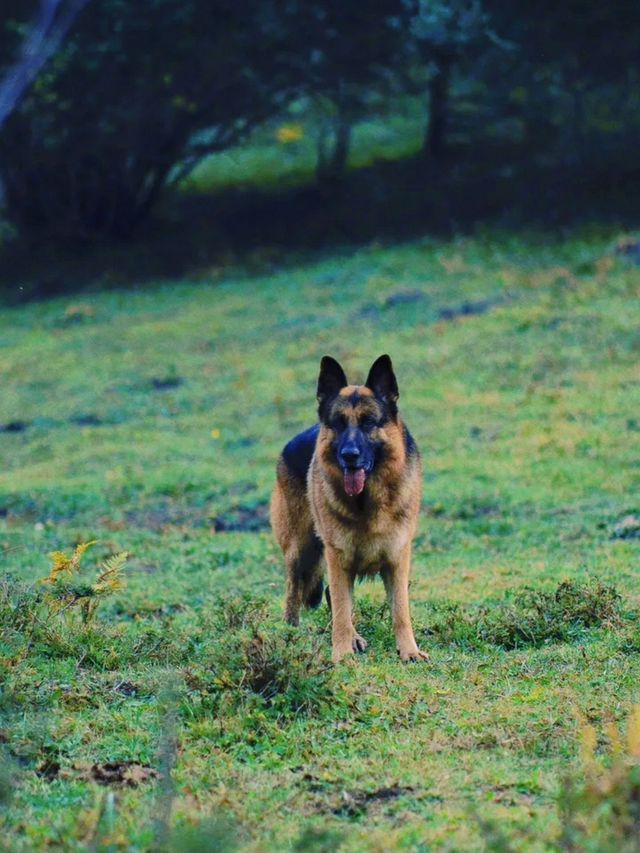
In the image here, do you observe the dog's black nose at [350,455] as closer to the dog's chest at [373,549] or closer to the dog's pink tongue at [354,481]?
the dog's pink tongue at [354,481]

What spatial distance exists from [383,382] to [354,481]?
2.14ft

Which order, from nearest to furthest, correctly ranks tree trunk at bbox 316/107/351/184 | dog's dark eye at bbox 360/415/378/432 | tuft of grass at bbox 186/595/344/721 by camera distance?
tuft of grass at bbox 186/595/344/721
dog's dark eye at bbox 360/415/378/432
tree trunk at bbox 316/107/351/184

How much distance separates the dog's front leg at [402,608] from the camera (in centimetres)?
779

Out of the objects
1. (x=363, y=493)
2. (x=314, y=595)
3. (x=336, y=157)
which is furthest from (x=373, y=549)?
(x=336, y=157)

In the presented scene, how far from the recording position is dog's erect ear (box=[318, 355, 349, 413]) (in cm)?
828

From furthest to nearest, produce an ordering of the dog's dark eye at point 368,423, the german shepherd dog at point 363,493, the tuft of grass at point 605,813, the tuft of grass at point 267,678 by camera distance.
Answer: the dog's dark eye at point 368,423, the german shepherd dog at point 363,493, the tuft of grass at point 267,678, the tuft of grass at point 605,813

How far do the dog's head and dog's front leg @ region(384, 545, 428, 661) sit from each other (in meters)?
0.53

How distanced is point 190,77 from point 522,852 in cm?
2647

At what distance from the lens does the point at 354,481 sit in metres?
8.03

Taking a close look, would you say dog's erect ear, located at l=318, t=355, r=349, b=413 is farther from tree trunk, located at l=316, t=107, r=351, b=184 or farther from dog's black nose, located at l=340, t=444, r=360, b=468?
tree trunk, located at l=316, t=107, r=351, b=184

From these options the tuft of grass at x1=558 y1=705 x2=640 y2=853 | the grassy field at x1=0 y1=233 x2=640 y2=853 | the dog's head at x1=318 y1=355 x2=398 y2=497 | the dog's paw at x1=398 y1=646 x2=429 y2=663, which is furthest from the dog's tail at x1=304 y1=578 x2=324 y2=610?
the tuft of grass at x1=558 y1=705 x2=640 y2=853

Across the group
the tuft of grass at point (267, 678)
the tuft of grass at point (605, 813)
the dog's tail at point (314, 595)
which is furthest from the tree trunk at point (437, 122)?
the tuft of grass at point (605, 813)

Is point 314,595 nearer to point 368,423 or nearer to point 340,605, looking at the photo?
point 340,605

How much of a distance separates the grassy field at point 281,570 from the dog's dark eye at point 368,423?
4.08ft
